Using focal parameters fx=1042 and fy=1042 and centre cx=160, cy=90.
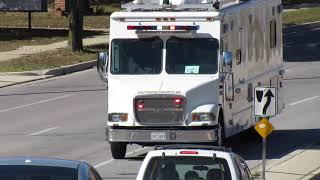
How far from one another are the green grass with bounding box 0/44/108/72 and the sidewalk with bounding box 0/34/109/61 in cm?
87

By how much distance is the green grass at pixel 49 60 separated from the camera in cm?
3962

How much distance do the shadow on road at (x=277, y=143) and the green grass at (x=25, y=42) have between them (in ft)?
73.6

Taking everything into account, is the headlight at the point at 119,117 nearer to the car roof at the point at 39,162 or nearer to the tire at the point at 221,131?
the tire at the point at 221,131

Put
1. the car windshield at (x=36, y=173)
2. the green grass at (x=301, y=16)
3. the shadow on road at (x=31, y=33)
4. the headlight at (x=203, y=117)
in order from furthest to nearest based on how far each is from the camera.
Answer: the green grass at (x=301, y=16), the shadow on road at (x=31, y=33), the headlight at (x=203, y=117), the car windshield at (x=36, y=173)

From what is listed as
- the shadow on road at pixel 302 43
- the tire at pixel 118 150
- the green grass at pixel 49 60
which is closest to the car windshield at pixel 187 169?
the tire at pixel 118 150

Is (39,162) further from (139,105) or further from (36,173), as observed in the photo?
(139,105)

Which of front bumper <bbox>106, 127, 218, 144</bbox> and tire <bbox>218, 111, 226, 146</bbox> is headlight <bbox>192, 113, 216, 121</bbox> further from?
tire <bbox>218, 111, 226, 146</bbox>

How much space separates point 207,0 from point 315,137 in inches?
199

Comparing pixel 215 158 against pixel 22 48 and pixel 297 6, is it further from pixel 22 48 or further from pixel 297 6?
Answer: pixel 297 6

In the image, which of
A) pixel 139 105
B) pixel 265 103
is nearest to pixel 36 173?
pixel 265 103

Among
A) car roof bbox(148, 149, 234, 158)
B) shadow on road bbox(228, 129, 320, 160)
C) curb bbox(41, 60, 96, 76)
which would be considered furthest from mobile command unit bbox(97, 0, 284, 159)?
curb bbox(41, 60, 96, 76)

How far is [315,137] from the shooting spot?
2444cm

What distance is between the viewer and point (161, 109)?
19.8 meters

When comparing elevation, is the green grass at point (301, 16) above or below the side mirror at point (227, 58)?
below
